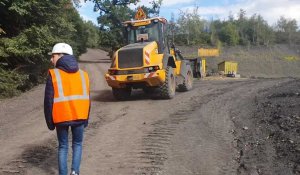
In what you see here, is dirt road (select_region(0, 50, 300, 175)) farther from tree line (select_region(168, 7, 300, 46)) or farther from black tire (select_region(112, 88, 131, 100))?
tree line (select_region(168, 7, 300, 46))

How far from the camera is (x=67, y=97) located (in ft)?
18.4

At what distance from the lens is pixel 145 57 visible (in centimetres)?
1416

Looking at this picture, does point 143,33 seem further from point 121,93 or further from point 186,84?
point 186,84

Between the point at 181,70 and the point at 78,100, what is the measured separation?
1123 cm

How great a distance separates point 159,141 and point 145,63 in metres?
6.15

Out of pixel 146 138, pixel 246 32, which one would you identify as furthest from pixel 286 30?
pixel 146 138

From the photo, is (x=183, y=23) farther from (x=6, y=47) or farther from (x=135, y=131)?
(x=135, y=131)

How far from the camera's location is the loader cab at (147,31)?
1530 cm

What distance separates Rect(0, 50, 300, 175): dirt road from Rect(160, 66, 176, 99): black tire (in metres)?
0.32

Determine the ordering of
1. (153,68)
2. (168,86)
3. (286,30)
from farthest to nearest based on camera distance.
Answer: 1. (286,30)
2. (168,86)
3. (153,68)

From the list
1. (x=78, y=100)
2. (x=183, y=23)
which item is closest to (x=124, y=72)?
(x=78, y=100)

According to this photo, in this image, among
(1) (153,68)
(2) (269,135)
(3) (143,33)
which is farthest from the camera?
(3) (143,33)

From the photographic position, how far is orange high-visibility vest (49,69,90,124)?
558cm

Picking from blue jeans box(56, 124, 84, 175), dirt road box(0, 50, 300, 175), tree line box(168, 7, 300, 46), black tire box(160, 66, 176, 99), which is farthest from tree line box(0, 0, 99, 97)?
tree line box(168, 7, 300, 46)
